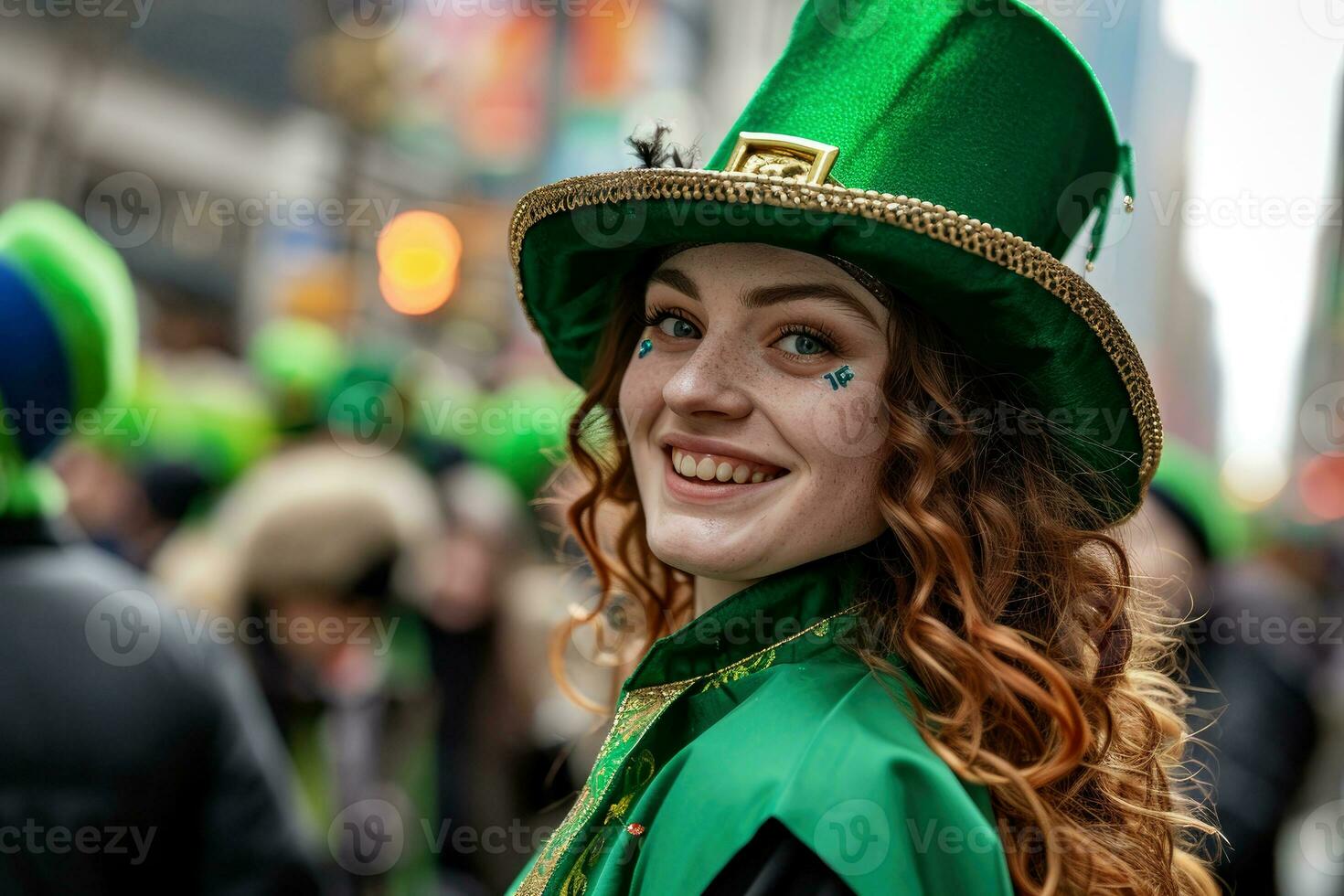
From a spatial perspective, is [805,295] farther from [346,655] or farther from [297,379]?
[297,379]

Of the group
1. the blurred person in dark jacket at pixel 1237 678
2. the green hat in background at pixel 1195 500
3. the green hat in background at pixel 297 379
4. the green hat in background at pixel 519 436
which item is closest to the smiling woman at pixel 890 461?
the blurred person in dark jacket at pixel 1237 678

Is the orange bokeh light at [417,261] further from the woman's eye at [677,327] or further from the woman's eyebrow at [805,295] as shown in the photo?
the woman's eyebrow at [805,295]

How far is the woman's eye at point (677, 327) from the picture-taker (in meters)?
1.99

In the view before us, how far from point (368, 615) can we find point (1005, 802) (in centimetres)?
269

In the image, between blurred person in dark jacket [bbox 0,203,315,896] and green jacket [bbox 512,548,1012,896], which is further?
blurred person in dark jacket [bbox 0,203,315,896]

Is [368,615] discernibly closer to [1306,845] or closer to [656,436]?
[656,436]

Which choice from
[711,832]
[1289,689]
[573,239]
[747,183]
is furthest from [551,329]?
[1289,689]

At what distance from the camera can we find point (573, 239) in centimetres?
206

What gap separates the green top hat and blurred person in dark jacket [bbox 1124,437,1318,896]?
6.26 feet

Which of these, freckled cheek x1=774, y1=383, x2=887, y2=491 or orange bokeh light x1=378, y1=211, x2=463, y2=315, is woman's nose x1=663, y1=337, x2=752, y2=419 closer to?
freckled cheek x1=774, y1=383, x2=887, y2=491

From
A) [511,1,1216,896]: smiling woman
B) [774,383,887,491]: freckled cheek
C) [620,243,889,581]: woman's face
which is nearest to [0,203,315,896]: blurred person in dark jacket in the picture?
[511,1,1216,896]: smiling woman

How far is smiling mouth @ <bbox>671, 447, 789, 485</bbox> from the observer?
6.07ft

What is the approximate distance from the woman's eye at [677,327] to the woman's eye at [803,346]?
21cm

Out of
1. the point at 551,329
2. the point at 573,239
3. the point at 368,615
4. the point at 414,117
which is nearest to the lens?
the point at 573,239
